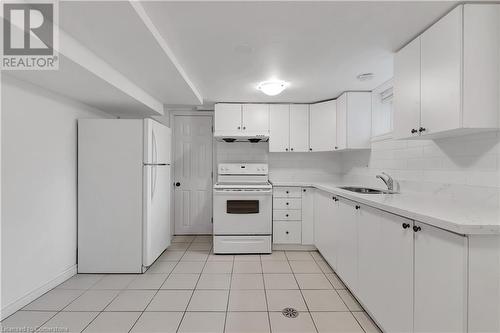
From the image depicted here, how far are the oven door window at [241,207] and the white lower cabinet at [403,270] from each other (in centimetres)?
121

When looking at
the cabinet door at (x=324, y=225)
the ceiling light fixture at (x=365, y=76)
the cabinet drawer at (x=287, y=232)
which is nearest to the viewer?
the ceiling light fixture at (x=365, y=76)

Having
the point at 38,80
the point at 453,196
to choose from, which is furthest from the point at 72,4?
the point at 453,196

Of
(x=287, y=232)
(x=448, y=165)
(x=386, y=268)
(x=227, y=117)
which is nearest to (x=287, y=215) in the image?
(x=287, y=232)

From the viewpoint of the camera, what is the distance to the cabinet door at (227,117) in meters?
3.47

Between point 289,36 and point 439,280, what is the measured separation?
1745 mm

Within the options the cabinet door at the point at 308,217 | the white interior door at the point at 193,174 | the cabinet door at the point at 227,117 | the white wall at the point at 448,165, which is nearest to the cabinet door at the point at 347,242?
the white wall at the point at 448,165

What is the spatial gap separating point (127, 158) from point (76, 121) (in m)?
0.68

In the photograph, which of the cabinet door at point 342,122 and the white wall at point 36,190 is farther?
the cabinet door at point 342,122

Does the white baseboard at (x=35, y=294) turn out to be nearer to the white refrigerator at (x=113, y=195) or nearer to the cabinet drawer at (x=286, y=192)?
the white refrigerator at (x=113, y=195)

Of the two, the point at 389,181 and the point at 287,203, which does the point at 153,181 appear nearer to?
the point at 287,203

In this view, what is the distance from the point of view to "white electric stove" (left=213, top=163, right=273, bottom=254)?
3084 millimetres

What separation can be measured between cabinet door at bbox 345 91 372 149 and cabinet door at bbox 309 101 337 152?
33cm

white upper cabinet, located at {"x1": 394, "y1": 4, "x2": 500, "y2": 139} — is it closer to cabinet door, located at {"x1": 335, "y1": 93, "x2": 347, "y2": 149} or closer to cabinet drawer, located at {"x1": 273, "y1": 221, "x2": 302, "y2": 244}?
cabinet door, located at {"x1": 335, "y1": 93, "x2": 347, "y2": 149}

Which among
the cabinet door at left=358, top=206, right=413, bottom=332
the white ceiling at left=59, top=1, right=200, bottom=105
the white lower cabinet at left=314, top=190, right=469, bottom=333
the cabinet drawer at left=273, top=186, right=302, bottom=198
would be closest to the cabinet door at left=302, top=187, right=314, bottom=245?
the cabinet drawer at left=273, top=186, right=302, bottom=198
